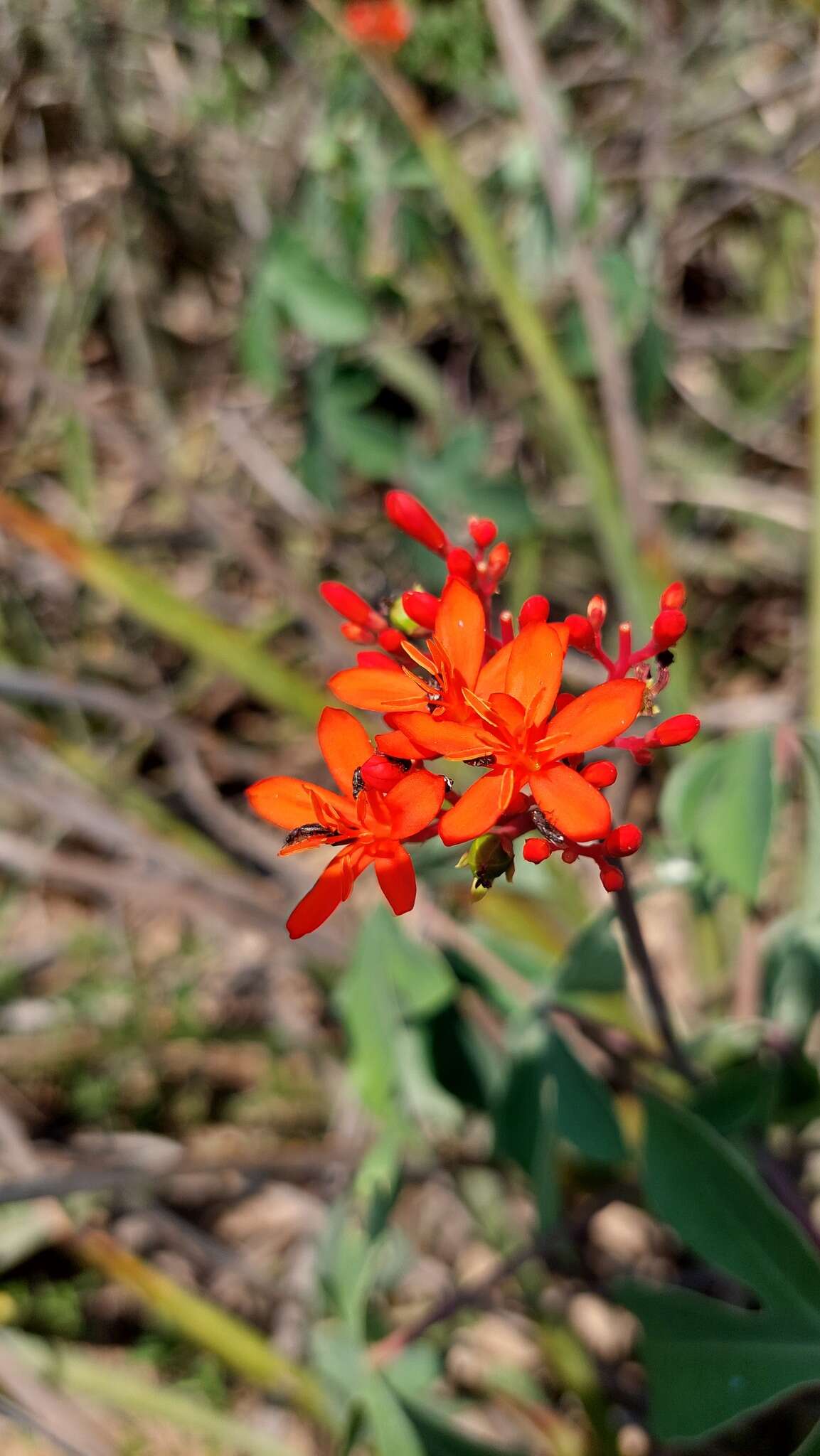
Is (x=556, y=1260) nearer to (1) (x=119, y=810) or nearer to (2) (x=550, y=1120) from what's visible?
(2) (x=550, y=1120)

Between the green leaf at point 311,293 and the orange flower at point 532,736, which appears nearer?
the orange flower at point 532,736

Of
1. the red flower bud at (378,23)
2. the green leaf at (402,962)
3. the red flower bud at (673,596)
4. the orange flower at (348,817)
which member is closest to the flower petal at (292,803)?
the orange flower at (348,817)

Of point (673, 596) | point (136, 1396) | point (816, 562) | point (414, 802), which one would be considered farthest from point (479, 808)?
point (136, 1396)

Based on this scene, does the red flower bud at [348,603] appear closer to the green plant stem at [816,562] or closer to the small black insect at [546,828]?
the small black insect at [546,828]

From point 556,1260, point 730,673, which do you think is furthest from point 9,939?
point 730,673

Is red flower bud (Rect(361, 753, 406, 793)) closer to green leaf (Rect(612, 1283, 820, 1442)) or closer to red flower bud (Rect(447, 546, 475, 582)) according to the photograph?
red flower bud (Rect(447, 546, 475, 582))

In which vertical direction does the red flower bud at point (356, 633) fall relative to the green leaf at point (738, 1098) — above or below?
above
